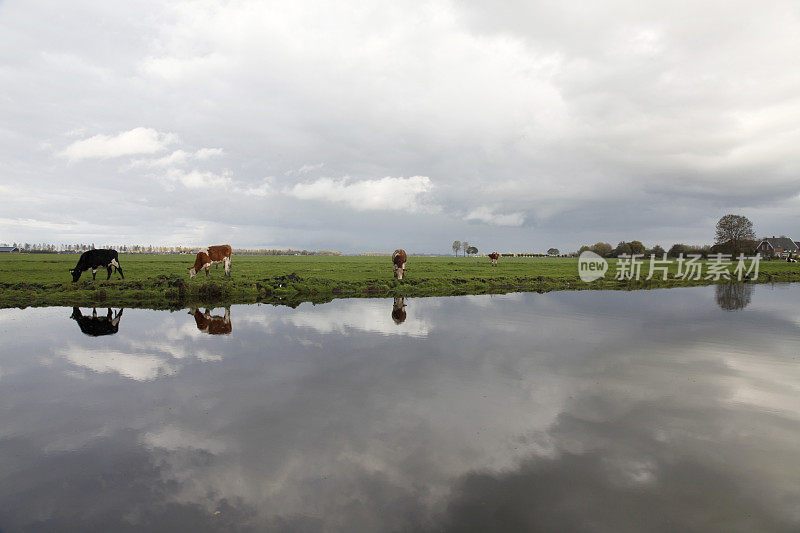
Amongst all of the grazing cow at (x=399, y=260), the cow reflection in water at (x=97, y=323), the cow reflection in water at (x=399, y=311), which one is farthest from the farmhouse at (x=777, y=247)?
the cow reflection in water at (x=97, y=323)

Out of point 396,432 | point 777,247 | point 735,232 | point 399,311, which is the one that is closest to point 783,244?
point 777,247

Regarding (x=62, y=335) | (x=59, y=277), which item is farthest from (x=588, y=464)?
(x=59, y=277)

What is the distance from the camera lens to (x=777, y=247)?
117 metres

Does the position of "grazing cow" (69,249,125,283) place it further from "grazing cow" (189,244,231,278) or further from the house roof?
the house roof

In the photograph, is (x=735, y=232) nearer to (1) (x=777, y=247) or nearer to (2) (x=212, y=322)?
(1) (x=777, y=247)

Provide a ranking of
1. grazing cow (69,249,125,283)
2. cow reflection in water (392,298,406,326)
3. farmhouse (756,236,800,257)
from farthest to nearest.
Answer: farmhouse (756,236,800,257) → grazing cow (69,249,125,283) → cow reflection in water (392,298,406,326)

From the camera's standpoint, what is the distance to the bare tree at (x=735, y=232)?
89688mm

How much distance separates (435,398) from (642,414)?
4382mm

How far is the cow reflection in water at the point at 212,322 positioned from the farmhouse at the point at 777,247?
146687 mm

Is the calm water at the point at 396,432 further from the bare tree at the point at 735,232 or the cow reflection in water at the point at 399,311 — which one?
the bare tree at the point at 735,232

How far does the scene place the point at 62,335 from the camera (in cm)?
1419

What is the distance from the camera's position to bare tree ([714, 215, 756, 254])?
294 ft

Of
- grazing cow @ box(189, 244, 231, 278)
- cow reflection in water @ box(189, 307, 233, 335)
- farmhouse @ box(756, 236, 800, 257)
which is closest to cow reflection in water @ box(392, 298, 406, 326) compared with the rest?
cow reflection in water @ box(189, 307, 233, 335)

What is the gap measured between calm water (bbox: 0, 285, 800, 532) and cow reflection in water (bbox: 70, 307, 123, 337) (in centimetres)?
55
